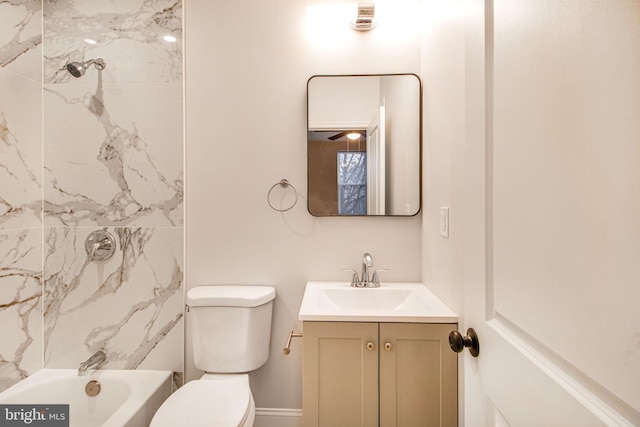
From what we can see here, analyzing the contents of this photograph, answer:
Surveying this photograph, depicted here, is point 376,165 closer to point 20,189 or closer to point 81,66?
point 81,66

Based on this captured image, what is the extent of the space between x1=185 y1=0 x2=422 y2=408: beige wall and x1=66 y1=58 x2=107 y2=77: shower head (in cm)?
46

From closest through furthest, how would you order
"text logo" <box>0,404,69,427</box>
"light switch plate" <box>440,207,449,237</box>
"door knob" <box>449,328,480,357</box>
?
1. "door knob" <box>449,328,480,357</box>
2. "light switch plate" <box>440,207,449,237</box>
3. "text logo" <box>0,404,69,427</box>

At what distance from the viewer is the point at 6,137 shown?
5.20 ft

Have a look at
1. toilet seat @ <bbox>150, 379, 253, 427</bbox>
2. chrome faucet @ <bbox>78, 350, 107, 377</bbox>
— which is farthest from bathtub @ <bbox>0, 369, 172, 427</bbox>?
toilet seat @ <bbox>150, 379, 253, 427</bbox>

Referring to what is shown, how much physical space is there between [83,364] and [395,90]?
2150mm

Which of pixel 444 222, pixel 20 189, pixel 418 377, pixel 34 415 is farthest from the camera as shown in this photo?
pixel 20 189

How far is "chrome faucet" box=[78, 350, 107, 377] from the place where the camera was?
5.67 ft

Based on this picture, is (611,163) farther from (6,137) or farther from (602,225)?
(6,137)

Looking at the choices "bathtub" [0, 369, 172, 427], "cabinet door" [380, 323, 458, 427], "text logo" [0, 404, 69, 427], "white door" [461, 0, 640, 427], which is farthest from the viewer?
"bathtub" [0, 369, 172, 427]

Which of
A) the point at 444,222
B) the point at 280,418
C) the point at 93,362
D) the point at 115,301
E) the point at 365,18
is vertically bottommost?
the point at 280,418

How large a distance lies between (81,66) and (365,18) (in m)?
1.49

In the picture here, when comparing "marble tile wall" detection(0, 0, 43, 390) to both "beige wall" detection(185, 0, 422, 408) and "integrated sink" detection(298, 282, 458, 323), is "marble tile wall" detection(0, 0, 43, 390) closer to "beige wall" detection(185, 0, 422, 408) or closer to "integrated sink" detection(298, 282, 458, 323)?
"beige wall" detection(185, 0, 422, 408)

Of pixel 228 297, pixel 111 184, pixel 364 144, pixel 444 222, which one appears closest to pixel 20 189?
pixel 111 184

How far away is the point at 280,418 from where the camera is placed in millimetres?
1761
